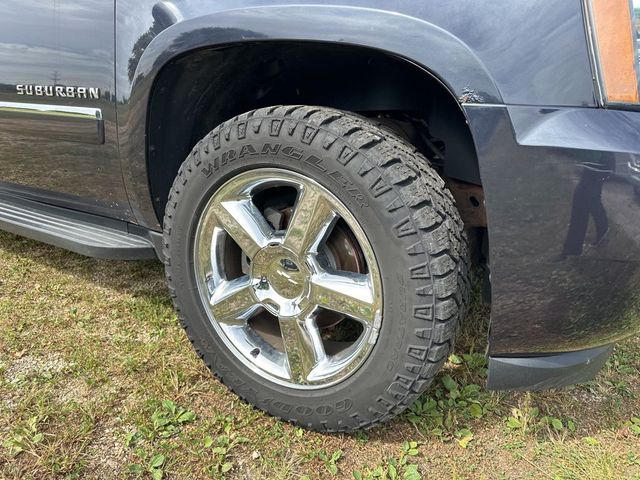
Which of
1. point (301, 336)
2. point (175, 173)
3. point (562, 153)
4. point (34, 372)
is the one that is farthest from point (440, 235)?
point (34, 372)

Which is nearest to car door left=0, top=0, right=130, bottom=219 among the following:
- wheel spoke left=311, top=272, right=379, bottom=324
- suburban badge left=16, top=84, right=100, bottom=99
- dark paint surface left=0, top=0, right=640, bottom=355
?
suburban badge left=16, top=84, right=100, bottom=99

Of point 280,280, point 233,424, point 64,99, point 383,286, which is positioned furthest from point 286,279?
point 64,99

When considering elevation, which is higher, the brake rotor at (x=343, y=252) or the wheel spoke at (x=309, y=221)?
the wheel spoke at (x=309, y=221)

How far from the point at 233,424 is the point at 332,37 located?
1.24m

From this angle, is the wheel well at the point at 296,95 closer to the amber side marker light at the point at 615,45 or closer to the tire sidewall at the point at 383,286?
the tire sidewall at the point at 383,286

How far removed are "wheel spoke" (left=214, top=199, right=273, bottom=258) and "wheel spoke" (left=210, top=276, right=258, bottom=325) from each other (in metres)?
0.13

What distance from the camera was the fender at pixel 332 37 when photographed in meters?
1.35

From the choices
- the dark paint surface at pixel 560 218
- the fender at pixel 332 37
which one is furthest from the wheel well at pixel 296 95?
the dark paint surface at pixel 560 218

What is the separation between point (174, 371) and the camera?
2.07 m

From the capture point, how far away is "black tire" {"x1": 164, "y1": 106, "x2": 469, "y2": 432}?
1.50 meters

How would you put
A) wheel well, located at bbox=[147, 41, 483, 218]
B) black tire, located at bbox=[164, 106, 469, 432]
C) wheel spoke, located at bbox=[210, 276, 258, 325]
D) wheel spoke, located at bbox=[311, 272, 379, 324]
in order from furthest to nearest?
wheel spoke, located at bbox=[210, 276, 258, 325], wheel well, located at bbox=[147, 41, 483, 218], wheel spoke, located at bbox=[311, 272, 379, 324], black tire, located at bbox=[164, 106, 469, 432]

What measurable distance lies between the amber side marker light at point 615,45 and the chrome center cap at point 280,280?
958mm

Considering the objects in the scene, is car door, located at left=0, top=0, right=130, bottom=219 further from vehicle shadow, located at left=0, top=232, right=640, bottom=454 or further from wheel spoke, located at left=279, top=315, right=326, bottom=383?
vehicle shadow, located at left=0, top=232, right=640, bottom=454

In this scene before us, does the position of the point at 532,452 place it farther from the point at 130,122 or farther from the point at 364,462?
the point at 130,122
